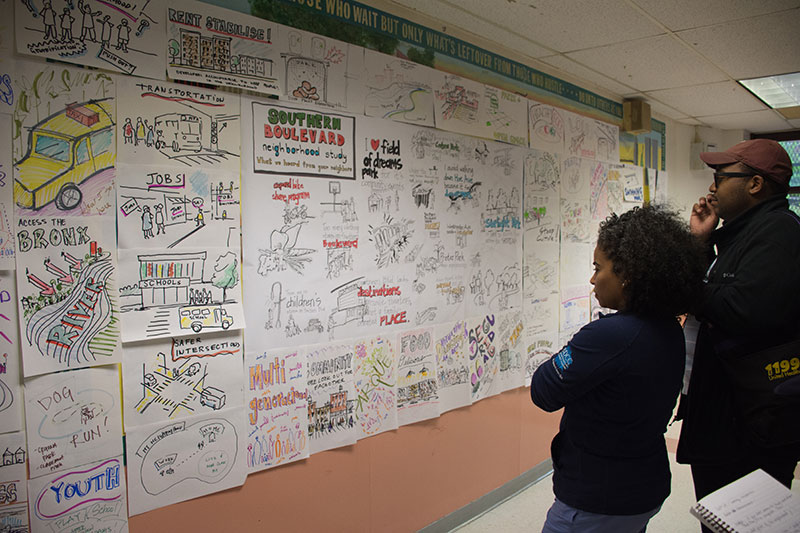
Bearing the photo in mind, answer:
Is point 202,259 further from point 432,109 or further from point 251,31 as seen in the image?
point 432,109

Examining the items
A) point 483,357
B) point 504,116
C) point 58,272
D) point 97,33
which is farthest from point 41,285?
point 504,116

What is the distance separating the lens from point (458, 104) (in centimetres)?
270

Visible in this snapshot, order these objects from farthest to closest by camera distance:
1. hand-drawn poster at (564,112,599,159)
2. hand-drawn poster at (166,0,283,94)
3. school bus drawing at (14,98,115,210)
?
hand-drawn poster at (564,112,599,159) < hand-drawn poster at (166,0,283,94) < school bus drawing at (14,98,115,210)

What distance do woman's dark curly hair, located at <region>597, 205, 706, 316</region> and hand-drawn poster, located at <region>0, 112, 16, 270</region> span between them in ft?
5.55

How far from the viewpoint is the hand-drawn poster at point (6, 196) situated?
1422mm

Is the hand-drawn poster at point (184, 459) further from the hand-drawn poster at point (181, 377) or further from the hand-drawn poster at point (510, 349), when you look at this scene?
the hand-drawn poster at point (510, 349)

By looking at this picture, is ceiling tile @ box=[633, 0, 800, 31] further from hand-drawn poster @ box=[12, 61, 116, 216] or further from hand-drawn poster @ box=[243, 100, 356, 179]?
hand-drawn poster @ box=[12, 61, 116, 216]

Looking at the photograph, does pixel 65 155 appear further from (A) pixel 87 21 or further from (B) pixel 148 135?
(A) pixel 87 21

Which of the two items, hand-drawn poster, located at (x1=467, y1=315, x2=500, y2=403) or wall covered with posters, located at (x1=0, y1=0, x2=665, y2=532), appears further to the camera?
hand-drawn poster, located at (x1=467, y1=315, x2=500, y2=403)

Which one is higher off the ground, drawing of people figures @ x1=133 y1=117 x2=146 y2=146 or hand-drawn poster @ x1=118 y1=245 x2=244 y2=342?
drawing of people figures @ x1=133 y1=117 x2=146 y2=146

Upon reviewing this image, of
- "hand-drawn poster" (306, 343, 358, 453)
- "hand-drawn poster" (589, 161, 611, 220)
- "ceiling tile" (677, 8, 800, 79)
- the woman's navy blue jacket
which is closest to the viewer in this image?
the woman's navy blue jacket

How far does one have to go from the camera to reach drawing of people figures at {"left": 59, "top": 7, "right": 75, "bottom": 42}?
4.87ft

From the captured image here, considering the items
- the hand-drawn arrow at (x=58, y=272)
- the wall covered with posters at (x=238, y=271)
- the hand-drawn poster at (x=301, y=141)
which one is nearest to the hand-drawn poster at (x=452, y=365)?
the wall covered with posters at (x=238, y=271)

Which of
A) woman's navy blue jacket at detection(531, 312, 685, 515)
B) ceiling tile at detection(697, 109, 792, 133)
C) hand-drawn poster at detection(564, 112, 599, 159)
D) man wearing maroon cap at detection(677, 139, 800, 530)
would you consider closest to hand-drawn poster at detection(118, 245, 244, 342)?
woman's navy blue jacket at detection(531, 312, 685, 515)
